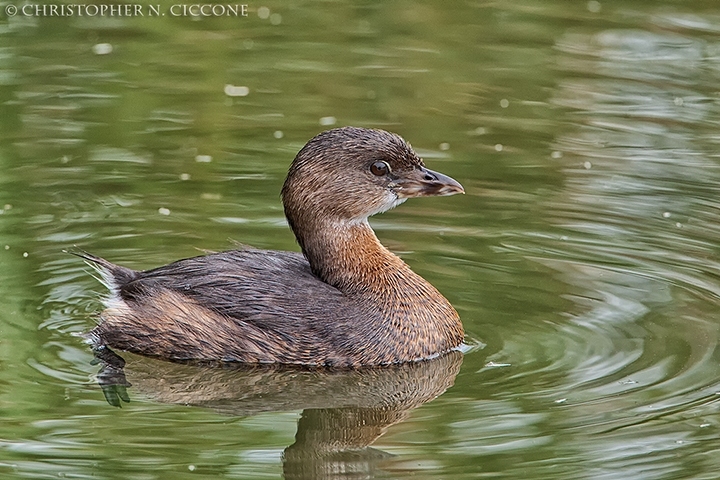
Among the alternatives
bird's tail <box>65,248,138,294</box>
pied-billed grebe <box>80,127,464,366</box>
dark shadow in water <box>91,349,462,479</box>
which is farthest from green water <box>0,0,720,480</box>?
bird's tail <box>65,248,138,294</box>

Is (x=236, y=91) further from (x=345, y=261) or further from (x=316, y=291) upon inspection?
(x=316, y=291)

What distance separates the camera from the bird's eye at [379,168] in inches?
291

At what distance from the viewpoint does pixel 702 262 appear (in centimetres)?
825

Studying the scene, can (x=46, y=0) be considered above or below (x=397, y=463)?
above

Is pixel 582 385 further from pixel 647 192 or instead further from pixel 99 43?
pixel 99 43

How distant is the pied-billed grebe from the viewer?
6.99m

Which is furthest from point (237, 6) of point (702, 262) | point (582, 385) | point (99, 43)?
point (582, 385)

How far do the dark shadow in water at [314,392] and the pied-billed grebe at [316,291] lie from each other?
8 cm

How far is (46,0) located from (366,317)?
7.63 m

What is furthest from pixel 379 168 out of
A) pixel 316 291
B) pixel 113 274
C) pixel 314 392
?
pixel 113 274

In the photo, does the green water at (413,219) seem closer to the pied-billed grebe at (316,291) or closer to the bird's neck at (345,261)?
the pied-billed grebe at (316,291)

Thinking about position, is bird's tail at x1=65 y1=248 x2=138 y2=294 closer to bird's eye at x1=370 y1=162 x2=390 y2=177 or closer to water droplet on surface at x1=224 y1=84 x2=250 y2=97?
bird's eye at x1=370 y1=162 x2=390 y2=177

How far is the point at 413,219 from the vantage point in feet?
29.6

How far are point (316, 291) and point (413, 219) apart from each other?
6.60ft
